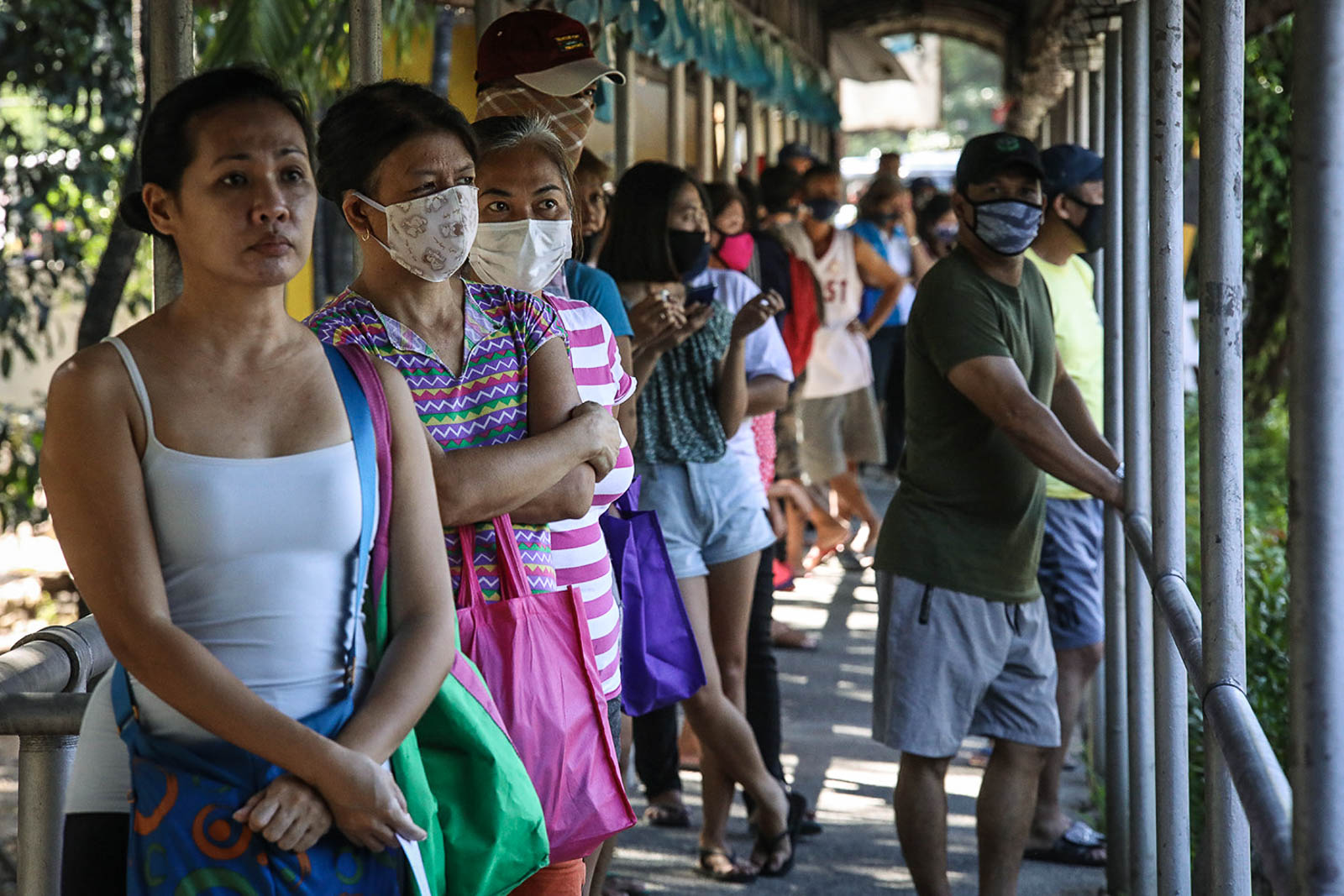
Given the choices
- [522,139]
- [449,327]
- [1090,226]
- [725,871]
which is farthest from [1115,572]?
[449,327]

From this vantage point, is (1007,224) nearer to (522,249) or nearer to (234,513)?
(522,249)

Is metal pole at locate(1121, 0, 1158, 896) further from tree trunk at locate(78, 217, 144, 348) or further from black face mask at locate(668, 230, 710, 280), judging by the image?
tree trunk at locate(78, 217, 144, 348)

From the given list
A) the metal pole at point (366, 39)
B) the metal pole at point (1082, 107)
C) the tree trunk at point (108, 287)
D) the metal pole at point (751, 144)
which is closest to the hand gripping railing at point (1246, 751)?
the metal pole at point (366, 39)

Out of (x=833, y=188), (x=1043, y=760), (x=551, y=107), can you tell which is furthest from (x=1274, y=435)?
(x=551, y=107)

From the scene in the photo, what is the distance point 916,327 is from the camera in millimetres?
3803

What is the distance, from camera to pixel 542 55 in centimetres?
322

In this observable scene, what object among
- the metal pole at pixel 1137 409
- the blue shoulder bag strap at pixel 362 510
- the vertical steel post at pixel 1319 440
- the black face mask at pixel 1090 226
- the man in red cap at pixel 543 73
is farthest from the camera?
the black face mask at pixel 1090 226

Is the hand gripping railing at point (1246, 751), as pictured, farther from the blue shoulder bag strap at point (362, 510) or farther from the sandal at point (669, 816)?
the sandal at point (669, 816)

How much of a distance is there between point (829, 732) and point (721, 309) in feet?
7.57

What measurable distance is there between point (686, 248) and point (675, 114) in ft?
12.0

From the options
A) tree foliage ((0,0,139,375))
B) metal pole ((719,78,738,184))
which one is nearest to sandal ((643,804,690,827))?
tree foliage ((0,0,139,375))

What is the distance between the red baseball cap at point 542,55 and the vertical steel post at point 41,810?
1.66 m

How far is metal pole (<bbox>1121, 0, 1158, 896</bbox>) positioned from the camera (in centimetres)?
366

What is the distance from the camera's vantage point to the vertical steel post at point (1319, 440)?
4.66ft
